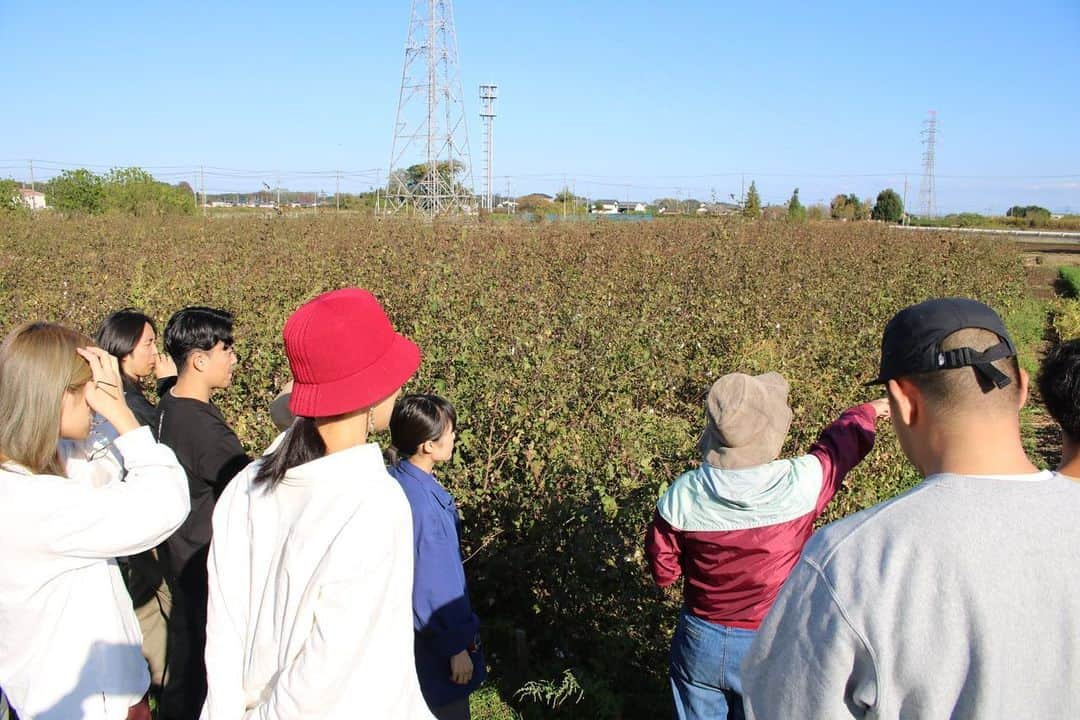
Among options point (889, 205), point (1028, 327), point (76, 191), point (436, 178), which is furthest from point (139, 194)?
point (889, 205)

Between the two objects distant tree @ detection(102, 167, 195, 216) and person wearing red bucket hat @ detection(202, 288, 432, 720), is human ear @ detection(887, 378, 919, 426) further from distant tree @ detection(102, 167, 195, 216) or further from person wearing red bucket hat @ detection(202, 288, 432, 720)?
distant tree @ detection(102, 167, 195, 216)

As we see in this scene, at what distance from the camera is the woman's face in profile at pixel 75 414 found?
1.94 metres

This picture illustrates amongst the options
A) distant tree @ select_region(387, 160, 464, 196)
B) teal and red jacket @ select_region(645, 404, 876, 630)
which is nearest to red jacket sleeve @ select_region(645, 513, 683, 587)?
teal and red jacket @ select_region(645, 404, 876, 630)

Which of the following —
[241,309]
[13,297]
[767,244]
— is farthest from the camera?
[767,244]

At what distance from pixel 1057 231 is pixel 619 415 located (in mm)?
49463

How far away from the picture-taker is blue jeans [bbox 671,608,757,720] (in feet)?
7.75

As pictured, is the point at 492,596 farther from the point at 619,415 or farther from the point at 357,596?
the point at 357,596

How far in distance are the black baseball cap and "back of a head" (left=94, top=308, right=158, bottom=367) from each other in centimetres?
279

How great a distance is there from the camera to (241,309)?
675 cm

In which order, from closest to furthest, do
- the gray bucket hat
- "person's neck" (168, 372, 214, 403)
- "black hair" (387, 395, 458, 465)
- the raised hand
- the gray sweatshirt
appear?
the gray sweatshirt < the raised hand < the gray bucket hat < "black hair" (387, 395, 458, 465) < "person's neck" (168, 372, 214, 403)

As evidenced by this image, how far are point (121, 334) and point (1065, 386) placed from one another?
10.4 ft

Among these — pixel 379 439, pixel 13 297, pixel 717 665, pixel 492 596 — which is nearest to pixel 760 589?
pixel 717 665

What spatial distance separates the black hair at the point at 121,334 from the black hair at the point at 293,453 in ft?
5.84

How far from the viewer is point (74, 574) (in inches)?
74.3
